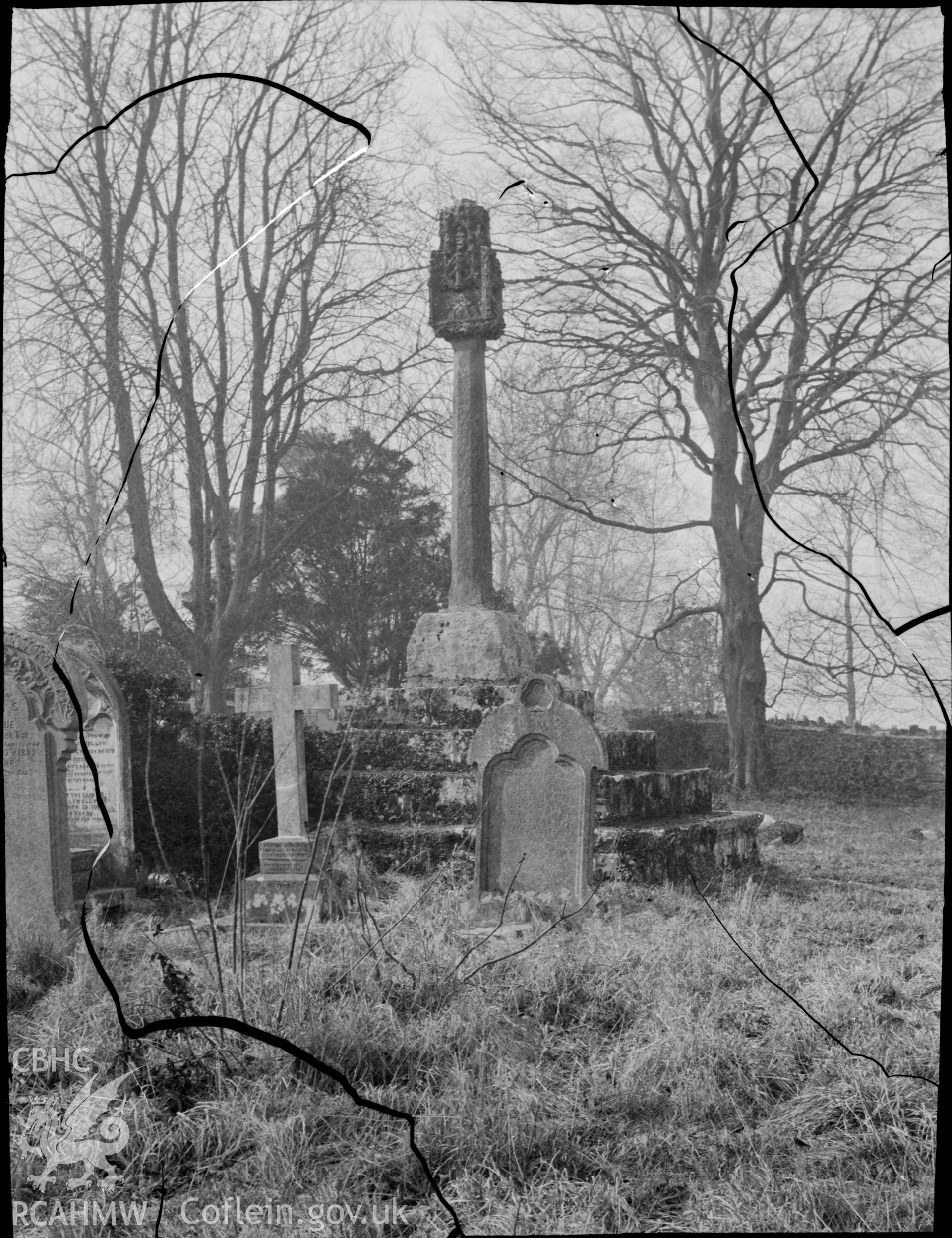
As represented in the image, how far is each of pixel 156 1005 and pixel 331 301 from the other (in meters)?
8.53

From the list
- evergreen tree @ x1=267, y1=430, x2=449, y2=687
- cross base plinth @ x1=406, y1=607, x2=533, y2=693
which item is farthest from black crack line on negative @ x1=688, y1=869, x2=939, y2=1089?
evergreen tree @ x1=267, y1=430, x2=449, y2=687

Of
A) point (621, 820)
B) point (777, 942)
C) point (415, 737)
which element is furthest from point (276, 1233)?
point (415, 737)

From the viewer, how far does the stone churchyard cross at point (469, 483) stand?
26.9 ft

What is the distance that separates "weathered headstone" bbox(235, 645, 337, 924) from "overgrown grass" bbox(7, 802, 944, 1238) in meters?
1.58

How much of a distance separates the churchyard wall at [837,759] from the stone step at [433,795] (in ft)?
14.1

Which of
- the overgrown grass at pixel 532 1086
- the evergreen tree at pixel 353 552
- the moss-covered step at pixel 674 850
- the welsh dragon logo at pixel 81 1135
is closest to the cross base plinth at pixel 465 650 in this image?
the moss-covered step at pixel 674 850

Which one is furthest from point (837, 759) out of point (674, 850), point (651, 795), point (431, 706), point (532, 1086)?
point (532, 1086)

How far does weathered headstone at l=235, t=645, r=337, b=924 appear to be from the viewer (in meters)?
5.93

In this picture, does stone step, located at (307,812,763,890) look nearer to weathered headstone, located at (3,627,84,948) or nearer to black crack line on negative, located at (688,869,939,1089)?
weathered headstone, located at (3,627,84,948)

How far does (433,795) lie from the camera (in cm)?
720

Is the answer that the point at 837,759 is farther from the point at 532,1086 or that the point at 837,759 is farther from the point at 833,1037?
the point at 833,1037

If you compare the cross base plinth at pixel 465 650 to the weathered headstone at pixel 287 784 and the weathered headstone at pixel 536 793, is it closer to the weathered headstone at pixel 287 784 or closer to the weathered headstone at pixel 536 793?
the weathered headstone at pixel 287 784

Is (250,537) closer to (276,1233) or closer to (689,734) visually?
(689,734)

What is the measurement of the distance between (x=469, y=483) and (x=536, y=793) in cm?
374
